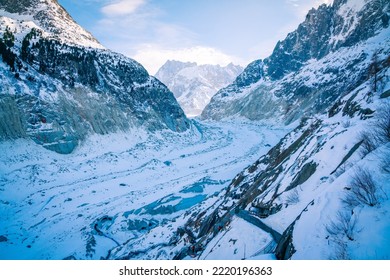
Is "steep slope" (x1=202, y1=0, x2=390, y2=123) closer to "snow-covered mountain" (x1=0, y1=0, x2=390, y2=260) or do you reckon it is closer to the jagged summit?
"snow-covered mountain" (x1=0, y1=0, x2=390, y2=260)

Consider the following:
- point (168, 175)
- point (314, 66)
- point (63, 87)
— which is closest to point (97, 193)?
point (168, 175)

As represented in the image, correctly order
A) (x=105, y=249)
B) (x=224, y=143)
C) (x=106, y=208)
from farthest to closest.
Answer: (x=224, y=143) → (x=106, y=208) → (x=105, y=249)

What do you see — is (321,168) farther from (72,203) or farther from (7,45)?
(7,45)

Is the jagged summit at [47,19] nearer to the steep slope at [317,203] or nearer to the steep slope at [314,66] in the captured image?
the steep slope at [317,203]

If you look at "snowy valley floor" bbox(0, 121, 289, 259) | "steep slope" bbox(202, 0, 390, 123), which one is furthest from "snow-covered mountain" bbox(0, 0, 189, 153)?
"steep slope" bbox(202, 0, 390, 123)

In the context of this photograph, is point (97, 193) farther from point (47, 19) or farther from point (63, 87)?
point (47, 19)

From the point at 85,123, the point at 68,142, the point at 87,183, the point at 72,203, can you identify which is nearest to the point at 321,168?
the point at 72,203
